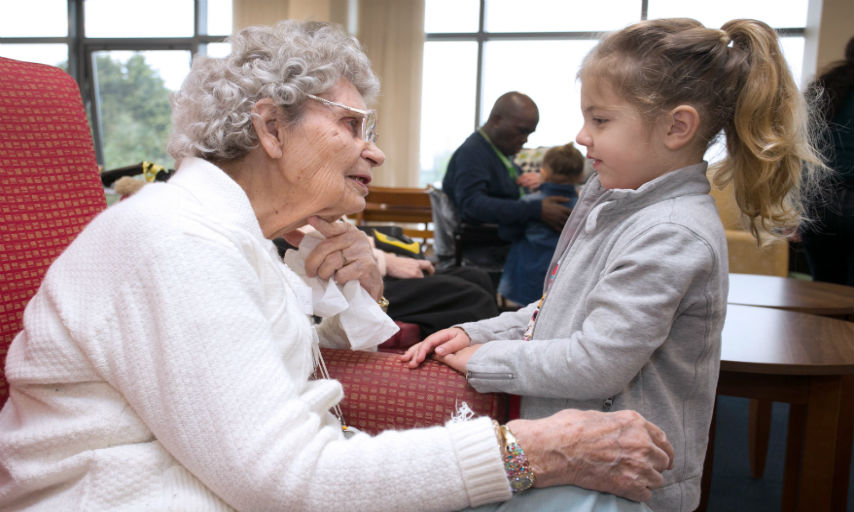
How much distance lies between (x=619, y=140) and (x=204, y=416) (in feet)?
2.68

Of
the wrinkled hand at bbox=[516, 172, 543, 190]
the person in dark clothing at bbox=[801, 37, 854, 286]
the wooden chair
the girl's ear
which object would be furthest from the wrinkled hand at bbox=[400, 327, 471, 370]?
the wooden chair

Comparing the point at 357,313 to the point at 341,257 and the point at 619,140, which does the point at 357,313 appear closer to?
the point at 341,257

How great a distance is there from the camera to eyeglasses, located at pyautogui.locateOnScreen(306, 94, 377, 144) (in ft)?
3.71

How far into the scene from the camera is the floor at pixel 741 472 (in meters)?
2.22

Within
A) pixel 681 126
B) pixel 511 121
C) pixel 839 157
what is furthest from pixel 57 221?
pixel 839 157

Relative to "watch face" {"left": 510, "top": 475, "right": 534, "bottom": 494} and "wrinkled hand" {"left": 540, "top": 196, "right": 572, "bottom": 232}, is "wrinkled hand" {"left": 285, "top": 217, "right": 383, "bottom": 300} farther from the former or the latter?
"wrinkled hand" {"left": 540, "top": 196, "right": 572, "bottom": 232}

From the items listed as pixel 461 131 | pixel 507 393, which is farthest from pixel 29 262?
pixel 461 131

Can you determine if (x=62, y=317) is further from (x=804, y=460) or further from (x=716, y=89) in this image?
(x=804, y=460)

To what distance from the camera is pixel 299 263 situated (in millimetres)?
1386

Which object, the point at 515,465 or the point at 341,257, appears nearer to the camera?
the point at 515,465

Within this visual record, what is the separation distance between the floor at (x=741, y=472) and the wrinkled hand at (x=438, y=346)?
137cm

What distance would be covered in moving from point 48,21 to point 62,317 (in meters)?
9.67

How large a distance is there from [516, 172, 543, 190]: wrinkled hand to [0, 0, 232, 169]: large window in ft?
21.1

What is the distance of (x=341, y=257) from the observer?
4.46 ft
